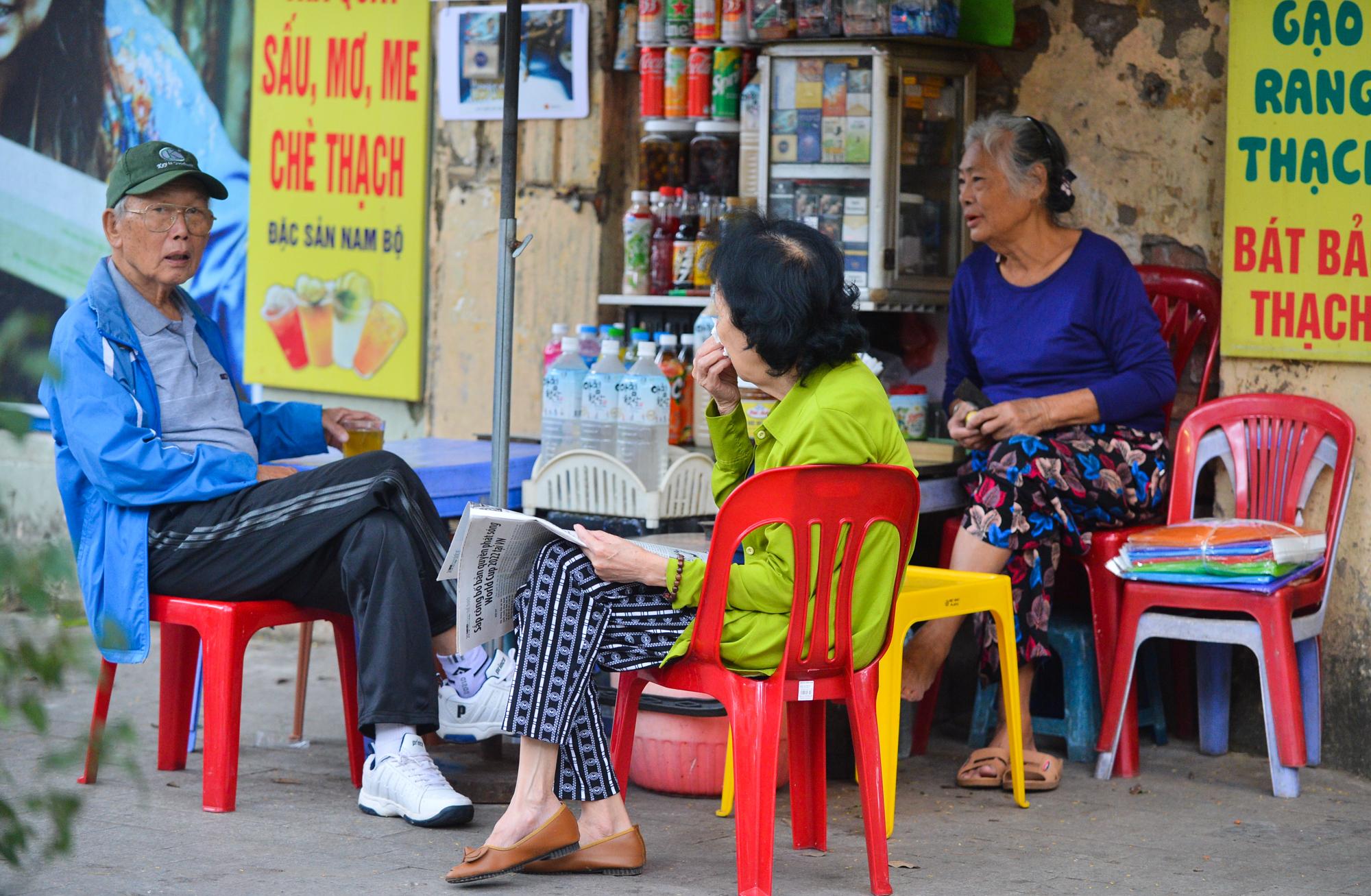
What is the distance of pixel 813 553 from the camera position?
305 cm

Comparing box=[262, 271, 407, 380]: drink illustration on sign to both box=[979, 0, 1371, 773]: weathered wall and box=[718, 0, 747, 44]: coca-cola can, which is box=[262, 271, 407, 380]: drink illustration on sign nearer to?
box=[718, 0, 747, 44]: coca-cola can

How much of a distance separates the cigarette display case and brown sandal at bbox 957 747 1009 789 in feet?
4.44

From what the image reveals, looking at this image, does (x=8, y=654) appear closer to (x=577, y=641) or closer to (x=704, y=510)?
(x=577, y=641)

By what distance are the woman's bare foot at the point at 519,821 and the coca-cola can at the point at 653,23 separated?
269 centimetres

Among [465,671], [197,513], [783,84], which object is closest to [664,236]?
[783,84]

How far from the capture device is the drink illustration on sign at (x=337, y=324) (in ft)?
18.9

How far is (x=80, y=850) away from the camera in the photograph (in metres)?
3.41

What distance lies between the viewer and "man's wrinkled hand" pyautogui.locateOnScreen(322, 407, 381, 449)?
432 centimetres

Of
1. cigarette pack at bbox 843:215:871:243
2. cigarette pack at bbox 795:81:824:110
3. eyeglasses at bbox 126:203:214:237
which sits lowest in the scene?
eyeglasses at bbox 126:203:214:237

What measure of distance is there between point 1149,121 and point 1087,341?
81 cm

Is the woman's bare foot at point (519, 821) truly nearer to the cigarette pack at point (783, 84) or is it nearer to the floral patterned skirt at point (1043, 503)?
the floral patterned skirt at point (1043, 503)

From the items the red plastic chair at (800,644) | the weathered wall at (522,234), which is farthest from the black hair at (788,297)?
the weathered wall at (522,234)

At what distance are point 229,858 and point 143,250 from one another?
1438 millimetres

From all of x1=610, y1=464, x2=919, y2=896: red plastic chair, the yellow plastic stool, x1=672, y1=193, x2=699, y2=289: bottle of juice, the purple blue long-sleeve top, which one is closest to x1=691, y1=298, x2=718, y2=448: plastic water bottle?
x1=672, y1=193, x2=699, y2=289: bottle of juice
